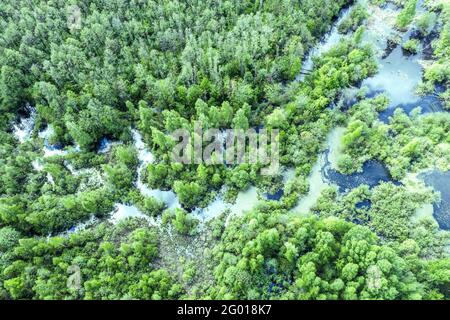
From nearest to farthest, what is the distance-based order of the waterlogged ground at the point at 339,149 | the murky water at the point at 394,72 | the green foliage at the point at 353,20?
the waterlogged ground at the point at 339,149
the murky water at the point at 394,72
the green foliage at the point at 353,20

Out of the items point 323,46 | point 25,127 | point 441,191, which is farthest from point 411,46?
point 25,127

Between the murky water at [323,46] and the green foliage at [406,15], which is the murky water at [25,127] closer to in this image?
the murky water at [323,46]

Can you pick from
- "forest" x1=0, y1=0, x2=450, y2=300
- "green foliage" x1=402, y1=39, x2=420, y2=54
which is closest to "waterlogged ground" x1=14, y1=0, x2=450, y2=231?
"forest" x1=0, y1=0, x2=450, y2=300

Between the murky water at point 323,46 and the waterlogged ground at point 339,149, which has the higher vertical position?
the murky water at point 323,46

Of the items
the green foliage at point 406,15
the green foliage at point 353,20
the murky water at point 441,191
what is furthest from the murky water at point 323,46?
the murky water at point 441,191

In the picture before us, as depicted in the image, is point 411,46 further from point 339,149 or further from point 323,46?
point 339,149

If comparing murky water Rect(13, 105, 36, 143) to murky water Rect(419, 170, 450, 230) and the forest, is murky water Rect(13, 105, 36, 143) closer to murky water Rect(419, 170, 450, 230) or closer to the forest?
the forest

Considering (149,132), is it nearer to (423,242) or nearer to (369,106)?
(369,106)

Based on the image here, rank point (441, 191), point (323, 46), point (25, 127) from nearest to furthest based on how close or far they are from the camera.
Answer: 1. point (441, 191)
2. point (25, 127)
3. point (323, 46)
